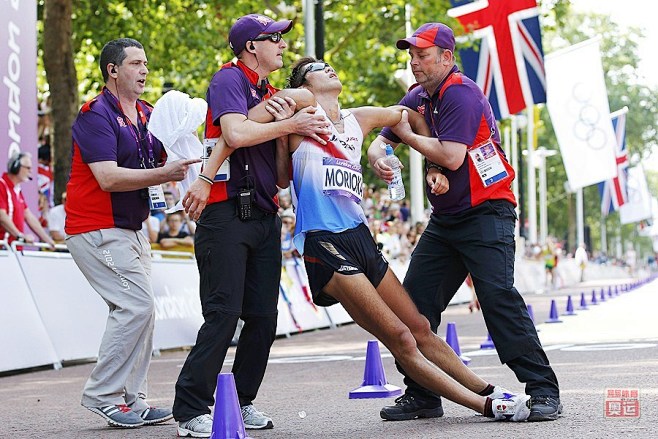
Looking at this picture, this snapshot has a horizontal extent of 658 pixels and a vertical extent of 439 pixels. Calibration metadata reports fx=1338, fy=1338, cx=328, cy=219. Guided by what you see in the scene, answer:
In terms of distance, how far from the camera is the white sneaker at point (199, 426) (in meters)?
6.76

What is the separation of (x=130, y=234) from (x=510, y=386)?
311cm

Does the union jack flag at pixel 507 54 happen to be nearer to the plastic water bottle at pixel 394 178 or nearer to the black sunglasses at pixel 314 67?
the plastic water bottle at pixel 394 178

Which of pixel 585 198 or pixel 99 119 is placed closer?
pixel 99 119

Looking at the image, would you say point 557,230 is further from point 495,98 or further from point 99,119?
point 99,119

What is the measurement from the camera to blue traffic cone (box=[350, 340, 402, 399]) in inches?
356

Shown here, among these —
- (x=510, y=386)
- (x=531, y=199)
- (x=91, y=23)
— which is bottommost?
(x=531, y=199)

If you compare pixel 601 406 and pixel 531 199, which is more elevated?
pixel 601 406

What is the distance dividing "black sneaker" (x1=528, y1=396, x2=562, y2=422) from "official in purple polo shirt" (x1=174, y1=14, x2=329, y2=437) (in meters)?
1.50

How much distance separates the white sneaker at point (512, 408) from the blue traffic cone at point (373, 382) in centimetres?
194

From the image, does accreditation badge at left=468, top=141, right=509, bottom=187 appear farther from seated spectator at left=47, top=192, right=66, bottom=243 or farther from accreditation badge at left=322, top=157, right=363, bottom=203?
seated spectator at left=47, top=192, right=66, bottom=243

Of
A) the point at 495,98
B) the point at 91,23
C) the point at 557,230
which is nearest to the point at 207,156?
the point at 495,98

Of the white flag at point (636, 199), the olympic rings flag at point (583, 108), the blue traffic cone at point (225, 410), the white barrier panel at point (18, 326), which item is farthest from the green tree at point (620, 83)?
the blue traffic cone at point (225, 410)

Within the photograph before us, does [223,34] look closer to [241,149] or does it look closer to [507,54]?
Answer: [507,54]

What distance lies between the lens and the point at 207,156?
269 inches
